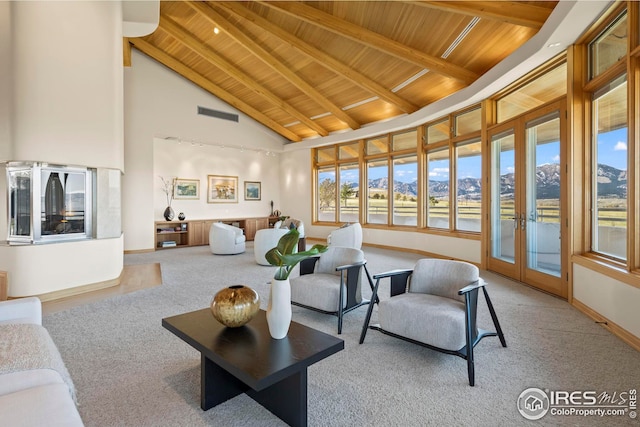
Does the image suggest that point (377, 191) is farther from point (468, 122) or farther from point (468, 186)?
point (468, 122)

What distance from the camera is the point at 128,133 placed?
8.42 m

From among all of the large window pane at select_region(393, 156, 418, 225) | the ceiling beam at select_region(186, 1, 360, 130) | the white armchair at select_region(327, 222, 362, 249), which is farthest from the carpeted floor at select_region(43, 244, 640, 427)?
the ceiling beam at select_region(186, 1, 360, 130)

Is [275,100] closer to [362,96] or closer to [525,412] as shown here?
[362,96]

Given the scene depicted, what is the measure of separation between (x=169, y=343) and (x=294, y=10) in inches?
221

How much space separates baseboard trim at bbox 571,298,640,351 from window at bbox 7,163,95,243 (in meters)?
6.60

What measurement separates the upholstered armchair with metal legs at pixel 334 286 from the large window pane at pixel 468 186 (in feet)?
13.4

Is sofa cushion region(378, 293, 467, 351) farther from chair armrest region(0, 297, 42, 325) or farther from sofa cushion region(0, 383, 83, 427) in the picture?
chair armrest region(0, 297, 42, 325)

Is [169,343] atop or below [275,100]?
below

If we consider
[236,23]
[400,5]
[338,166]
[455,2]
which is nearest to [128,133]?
[236,23]

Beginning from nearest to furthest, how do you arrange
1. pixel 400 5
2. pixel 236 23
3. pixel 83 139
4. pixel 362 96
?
pixel 83 139 → pixel 400 5 → pixel 236 23 → pixel 362 96

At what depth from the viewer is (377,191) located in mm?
9656

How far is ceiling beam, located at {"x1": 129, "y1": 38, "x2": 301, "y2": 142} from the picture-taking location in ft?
28.0

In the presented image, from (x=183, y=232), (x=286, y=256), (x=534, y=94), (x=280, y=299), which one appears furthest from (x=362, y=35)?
(x=183, y=232)

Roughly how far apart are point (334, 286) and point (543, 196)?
3.45m
